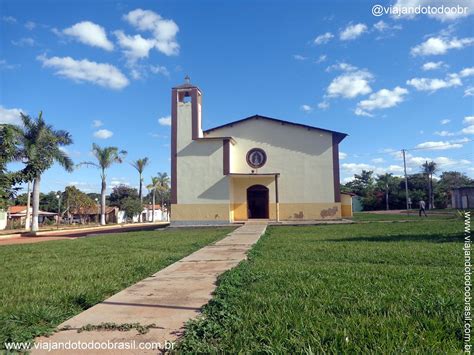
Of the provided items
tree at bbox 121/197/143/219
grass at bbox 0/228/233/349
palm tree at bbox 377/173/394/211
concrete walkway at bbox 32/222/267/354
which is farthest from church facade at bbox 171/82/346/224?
palm tree at bbox 377/173/394/211

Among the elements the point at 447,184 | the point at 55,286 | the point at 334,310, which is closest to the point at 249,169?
the point at 55,286

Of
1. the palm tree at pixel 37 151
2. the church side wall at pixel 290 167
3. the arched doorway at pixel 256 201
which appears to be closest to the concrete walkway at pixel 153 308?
the church side wall at pixel 290 167

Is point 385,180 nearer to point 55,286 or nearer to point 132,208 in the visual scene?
point 132,208

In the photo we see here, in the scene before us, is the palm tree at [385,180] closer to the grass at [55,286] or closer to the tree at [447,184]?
the tree at [447,184]

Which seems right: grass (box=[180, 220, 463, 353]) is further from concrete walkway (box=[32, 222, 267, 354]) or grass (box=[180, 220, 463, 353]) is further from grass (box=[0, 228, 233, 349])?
grass (box=[0, 228, 233, 349])

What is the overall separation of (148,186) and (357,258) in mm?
59861

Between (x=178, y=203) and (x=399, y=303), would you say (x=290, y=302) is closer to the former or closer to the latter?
(x=399, y=303)

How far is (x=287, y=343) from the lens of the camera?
291cm

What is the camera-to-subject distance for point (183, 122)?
2445cm

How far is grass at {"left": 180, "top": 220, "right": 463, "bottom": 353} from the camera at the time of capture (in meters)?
2.87

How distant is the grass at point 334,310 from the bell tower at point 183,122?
18.5 m

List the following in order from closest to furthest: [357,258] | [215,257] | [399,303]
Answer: [399,303]
[357,258]
[215,257]

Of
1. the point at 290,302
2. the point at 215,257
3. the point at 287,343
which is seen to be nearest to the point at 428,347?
the point at 287,343

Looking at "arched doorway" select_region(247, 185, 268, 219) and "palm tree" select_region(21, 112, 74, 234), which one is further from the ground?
"palm tree" select_region(21, 112, 74, 234)
